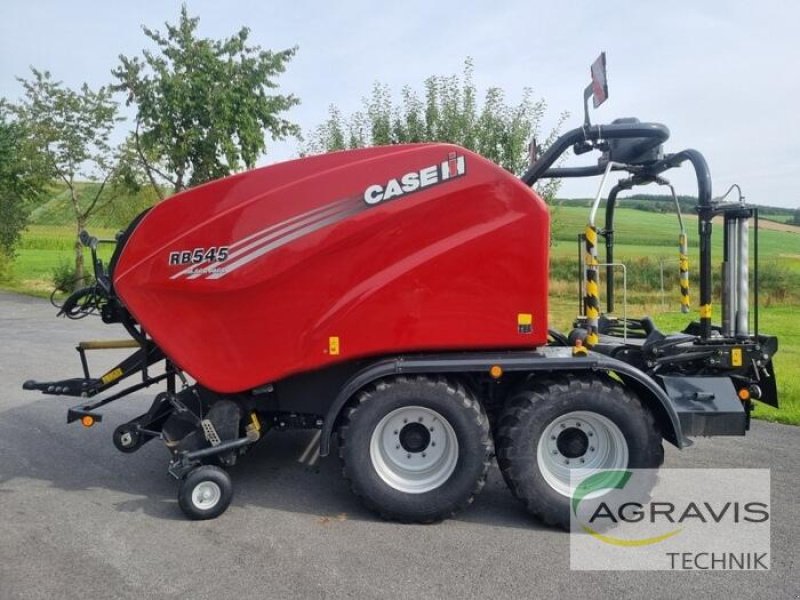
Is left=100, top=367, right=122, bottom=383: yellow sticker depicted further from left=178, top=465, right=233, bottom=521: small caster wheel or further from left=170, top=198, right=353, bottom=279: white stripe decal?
left=170, top=198, right=353, bottom=279: white stripe decal

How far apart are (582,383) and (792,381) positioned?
19.4 feet

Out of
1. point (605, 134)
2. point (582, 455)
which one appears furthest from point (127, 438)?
point (605, 134)

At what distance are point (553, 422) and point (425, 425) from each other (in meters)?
0.83

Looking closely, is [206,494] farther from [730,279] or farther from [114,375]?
[730,279]

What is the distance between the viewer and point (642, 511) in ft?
14.2

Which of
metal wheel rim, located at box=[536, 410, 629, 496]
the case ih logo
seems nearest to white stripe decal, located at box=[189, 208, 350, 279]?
the case ih logo

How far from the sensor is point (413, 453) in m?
4.34

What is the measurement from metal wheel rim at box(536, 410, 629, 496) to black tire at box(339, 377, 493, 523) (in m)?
0.41

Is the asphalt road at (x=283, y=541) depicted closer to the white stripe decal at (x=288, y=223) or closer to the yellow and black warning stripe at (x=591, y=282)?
the yellow and black warning stripe at (x=591, y=282)

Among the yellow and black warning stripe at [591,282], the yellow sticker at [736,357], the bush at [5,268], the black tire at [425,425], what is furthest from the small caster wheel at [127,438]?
the bush at [5,268]

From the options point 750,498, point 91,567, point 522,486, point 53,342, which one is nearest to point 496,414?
point 522,486

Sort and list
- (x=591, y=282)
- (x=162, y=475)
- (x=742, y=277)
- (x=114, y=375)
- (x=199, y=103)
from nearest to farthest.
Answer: (x=591, y=282) → (x=742, y=277) → (x=114, y=375) → (x=162, y=475) → (x=199, y=103)

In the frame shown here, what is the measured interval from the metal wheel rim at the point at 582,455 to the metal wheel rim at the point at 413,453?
2.03 feet

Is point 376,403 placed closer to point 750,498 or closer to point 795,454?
point 750,498
